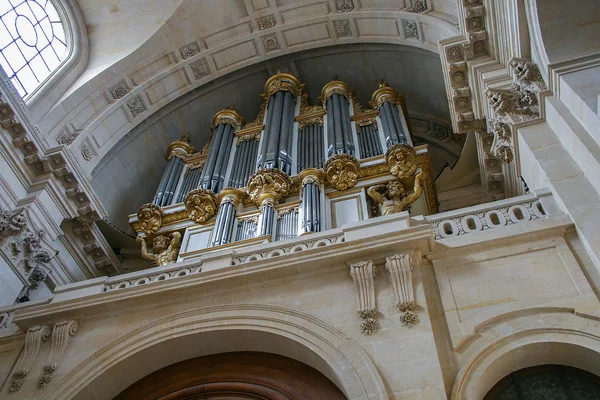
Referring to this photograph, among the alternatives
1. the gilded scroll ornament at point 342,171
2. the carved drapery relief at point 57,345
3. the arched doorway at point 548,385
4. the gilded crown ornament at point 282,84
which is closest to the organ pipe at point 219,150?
the gilded crown ornament at point 282,84

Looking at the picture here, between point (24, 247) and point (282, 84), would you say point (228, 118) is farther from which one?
point (24, 247)

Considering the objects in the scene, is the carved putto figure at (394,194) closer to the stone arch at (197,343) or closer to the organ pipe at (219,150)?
the organ pipe at (219,150)

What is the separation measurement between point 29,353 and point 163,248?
4033 millimetres

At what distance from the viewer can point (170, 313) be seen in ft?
23.2

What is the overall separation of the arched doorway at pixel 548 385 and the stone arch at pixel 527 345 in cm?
6

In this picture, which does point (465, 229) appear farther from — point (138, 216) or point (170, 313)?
point (138, 216)

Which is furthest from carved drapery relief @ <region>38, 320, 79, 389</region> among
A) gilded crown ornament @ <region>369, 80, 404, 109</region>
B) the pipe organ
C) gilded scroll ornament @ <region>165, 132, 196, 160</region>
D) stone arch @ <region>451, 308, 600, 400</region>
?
gilded crown ornament @ <region>369, 80, 404, 109</region>

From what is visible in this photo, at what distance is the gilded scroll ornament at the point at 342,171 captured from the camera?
422 inches

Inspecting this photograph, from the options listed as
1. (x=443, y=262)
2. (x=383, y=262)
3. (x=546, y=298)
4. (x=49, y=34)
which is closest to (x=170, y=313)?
(x=383, y=262)

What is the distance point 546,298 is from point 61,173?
786 cm

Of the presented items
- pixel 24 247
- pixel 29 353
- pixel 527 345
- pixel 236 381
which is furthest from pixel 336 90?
pixel 527 345

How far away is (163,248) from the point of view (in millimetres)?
10906

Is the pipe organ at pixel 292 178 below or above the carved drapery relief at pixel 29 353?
above

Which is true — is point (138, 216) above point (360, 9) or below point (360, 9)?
below
